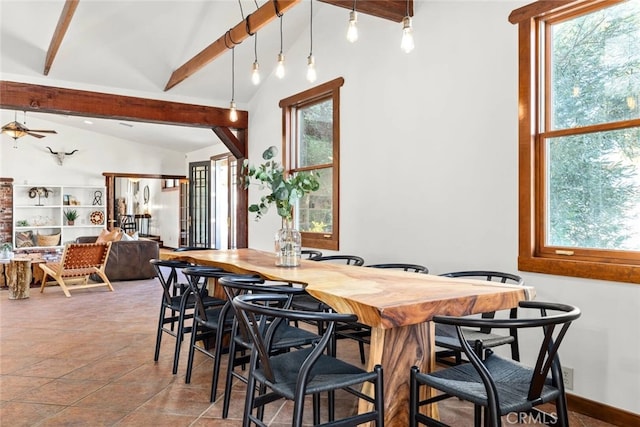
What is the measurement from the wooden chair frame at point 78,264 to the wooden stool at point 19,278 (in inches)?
14.0

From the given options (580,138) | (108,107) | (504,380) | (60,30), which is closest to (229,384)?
(504,380)

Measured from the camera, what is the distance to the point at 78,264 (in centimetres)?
667

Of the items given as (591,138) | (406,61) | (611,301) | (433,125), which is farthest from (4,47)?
(611,301)

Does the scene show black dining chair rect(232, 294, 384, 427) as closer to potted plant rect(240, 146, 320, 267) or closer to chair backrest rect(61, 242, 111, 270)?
potted plant rect(240, 146, 320, 267)

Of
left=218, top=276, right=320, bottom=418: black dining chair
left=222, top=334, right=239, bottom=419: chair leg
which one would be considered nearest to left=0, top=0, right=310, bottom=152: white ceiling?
left=218, top=276, right=320, bottom=418: black dining chair

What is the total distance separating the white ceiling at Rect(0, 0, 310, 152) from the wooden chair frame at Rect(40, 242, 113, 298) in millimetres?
2382

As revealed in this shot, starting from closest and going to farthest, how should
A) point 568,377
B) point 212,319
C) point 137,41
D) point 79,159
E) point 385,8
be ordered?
point 568,377
point 212,319
point 385,8
point 137,41
point 79,159

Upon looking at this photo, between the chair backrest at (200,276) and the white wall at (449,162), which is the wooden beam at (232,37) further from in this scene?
the chair backrest at (200,276)

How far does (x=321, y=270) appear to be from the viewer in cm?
302

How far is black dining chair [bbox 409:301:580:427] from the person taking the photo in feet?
5.31

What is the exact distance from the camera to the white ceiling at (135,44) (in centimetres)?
459

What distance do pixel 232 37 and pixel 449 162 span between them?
237 centimetres

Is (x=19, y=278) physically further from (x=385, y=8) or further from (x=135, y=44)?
(x=385, y=8)

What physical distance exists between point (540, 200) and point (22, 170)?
37.5 feet
